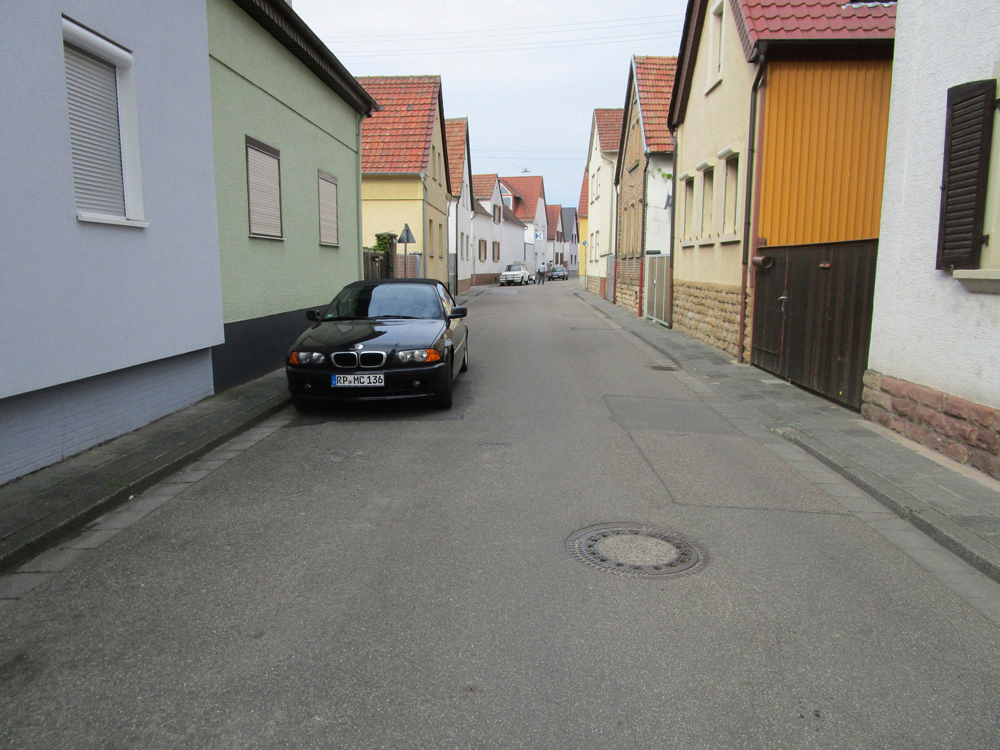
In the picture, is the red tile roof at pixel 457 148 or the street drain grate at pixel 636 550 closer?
the street drain grate at pixel 636 550

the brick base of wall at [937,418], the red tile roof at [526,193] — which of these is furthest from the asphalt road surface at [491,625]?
the red tile roof at [526,193]

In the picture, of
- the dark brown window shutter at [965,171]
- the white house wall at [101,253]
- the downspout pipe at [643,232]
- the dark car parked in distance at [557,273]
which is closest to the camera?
the white house wall at [101,253]

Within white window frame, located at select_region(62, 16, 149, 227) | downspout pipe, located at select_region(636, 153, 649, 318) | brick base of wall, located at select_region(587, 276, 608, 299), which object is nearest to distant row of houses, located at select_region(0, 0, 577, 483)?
white window frame, located at select_region(62, 16, 149, 227)

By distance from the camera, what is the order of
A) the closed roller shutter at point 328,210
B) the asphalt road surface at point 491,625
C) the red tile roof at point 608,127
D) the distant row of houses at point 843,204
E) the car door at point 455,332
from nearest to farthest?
the asphalt road surface at point 491,625 → the distant row of houses at point 843,204 → the car door at point 455,332 → the closed roller shutter at point 328,210 → the red tile roof at point 608,127

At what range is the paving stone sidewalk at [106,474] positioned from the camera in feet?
14.6

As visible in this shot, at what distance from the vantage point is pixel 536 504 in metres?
5.11

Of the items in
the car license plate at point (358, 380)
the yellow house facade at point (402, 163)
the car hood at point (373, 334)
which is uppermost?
the yellow house facade at point (402, 163)

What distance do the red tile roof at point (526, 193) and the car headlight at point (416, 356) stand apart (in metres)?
71.2

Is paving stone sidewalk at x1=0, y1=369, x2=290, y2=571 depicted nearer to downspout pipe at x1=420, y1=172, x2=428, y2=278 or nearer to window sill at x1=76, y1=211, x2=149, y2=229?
window sill at x1=76, y1=211, x2=149, y2=229

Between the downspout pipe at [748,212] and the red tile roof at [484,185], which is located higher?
the red tile roof at [484,185]

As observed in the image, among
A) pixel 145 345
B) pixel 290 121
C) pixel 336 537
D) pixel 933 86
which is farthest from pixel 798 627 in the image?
pixel 290 121

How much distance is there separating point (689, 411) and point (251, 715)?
6.66 metres

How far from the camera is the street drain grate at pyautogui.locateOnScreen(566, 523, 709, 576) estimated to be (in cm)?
404

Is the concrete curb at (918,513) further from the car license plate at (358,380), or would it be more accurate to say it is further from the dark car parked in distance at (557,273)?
the dark car parked in distance at (557,273)
